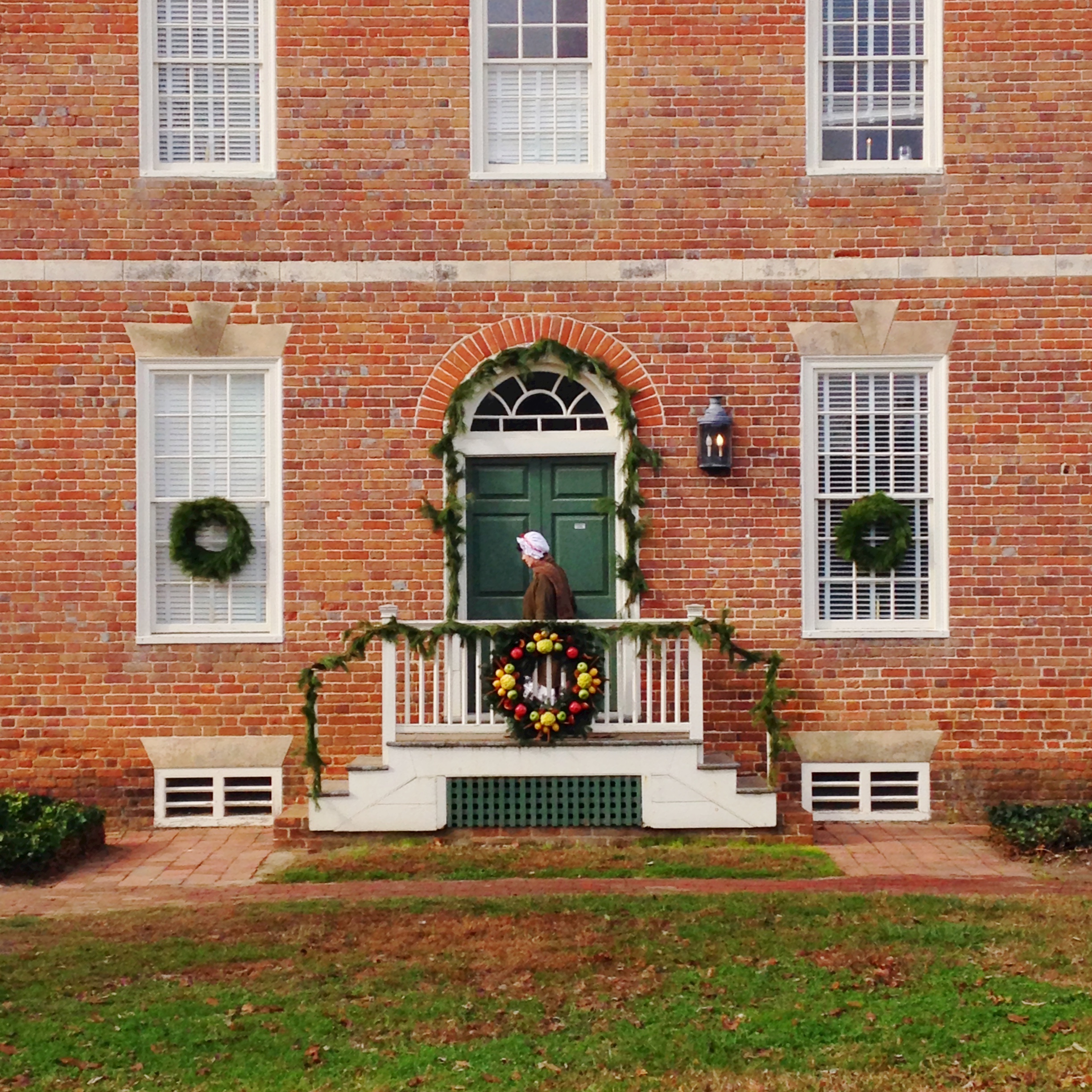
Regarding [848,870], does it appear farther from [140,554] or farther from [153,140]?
[153,140]

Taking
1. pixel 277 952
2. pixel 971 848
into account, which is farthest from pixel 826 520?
pixel 277 952

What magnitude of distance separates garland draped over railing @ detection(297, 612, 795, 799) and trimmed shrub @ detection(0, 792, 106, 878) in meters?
1.48

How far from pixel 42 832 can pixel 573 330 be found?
4968 mm

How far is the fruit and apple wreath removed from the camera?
31.5ft

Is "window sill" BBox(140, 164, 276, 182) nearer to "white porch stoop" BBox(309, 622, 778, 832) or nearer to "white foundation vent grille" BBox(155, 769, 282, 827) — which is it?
"white porch stoop" BBox(309, 622, 778, 832)

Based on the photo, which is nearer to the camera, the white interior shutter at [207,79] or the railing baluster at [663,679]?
the railing baluster at [663,679]

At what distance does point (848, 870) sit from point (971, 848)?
1.16 m

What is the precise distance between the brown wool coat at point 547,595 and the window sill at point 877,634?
6.09 ft

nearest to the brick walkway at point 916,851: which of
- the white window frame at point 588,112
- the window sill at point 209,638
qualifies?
the window sill at point 209,638

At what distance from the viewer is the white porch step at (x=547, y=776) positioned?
9695 millimetres

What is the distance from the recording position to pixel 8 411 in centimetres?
1052

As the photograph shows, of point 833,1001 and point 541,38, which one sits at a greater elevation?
point 541,38

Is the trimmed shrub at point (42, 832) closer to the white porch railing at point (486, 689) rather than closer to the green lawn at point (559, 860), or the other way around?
the green lawn at point (559, 860)

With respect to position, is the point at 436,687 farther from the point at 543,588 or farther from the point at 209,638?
the point at 209,638
